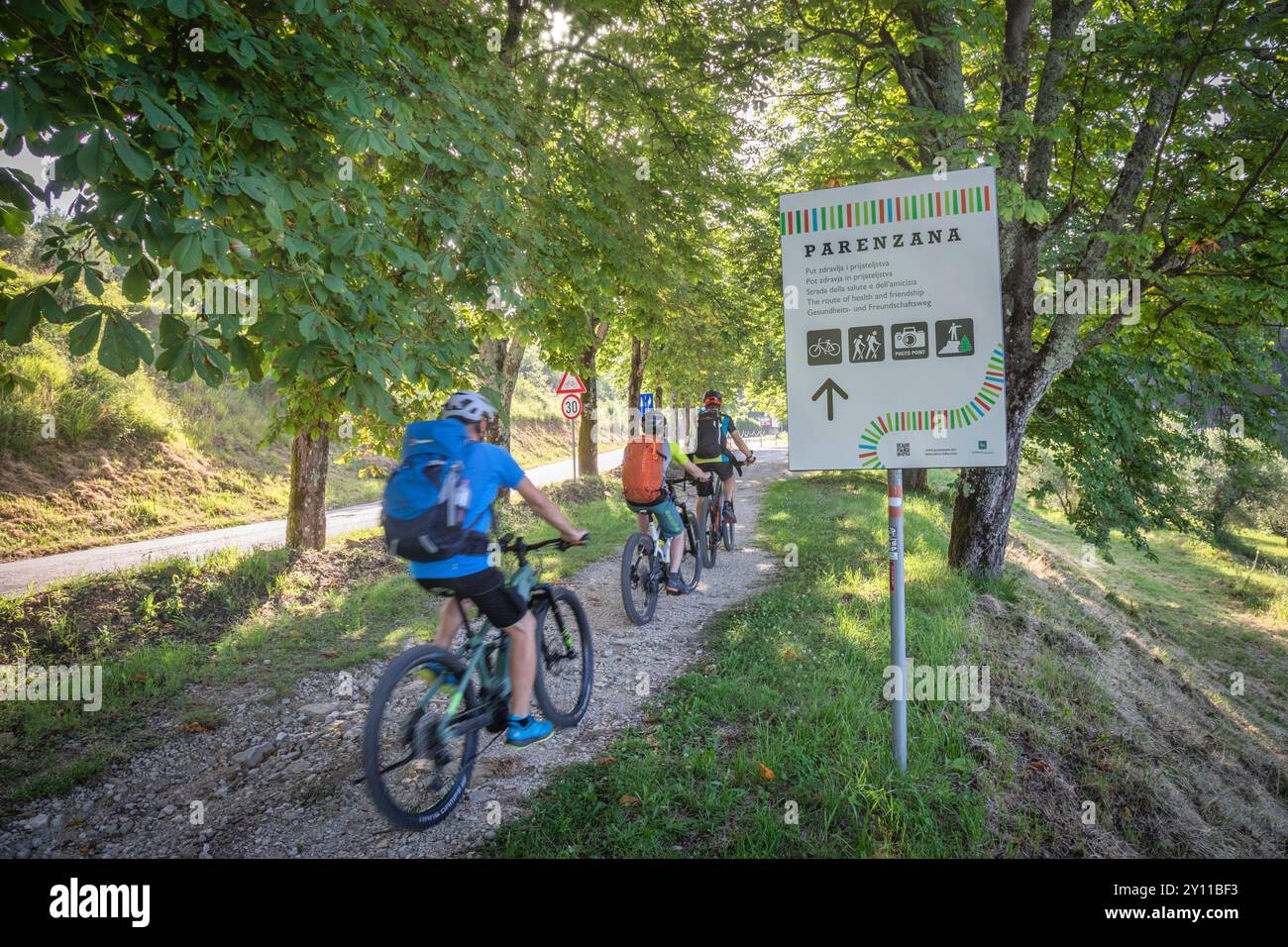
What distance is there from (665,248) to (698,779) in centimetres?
677

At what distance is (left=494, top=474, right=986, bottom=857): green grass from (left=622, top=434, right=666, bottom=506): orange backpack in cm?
163

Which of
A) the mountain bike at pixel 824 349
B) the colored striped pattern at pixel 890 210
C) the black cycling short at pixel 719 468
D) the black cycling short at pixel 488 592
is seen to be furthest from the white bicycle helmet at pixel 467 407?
the black cycling short at pixel 719 468

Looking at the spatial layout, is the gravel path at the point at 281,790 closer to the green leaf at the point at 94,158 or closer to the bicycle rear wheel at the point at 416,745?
the bicycle rear wheel at the point at 416,745

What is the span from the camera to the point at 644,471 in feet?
21.5

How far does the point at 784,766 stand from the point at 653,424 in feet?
12.4

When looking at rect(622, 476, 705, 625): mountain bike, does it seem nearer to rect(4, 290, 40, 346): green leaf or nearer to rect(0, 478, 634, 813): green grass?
rect(0, 478, 634, 813): green grass

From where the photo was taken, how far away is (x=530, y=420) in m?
38.3

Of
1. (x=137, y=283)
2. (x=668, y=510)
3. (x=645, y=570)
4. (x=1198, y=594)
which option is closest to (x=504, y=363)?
(x=668, y=510)

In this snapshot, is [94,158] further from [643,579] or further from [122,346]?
[643,579]

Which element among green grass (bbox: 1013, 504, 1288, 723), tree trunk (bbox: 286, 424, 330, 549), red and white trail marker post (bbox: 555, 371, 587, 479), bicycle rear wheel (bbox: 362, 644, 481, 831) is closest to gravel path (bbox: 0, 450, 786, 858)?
bicycle rear wheel (bbox: 362, 644, 481, 831)

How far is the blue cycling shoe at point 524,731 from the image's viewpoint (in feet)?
11.7

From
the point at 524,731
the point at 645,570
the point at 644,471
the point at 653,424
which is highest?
the point at 653,424

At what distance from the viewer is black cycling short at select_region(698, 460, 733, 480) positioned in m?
8.53
